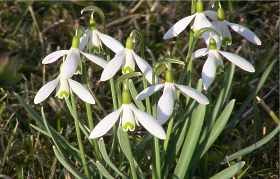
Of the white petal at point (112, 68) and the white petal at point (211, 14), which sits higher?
the white petal at point (211, 14)

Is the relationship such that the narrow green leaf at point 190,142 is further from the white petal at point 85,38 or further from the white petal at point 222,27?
the white petal at point 85,38

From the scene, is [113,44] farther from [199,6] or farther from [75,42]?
[199,6]

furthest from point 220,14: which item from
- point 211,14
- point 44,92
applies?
point 44,92

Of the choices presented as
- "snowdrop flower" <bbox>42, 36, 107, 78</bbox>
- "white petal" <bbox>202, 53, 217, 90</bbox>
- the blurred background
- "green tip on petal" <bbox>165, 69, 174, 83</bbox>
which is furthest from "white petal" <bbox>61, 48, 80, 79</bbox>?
the blurred background

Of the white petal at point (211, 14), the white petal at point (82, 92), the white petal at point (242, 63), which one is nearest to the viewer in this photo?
the white petal at point (82, 92)

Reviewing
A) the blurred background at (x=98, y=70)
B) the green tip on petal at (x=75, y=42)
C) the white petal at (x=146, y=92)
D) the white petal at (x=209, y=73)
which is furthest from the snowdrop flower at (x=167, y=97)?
the blurred background at (x=98, y=70)

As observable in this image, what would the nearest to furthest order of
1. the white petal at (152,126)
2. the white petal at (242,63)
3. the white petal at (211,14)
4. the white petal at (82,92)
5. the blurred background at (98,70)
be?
the white petal at (152,126) < the white petal at (82,92) < the white petal at (242,63) < the white petal at (211,14) < the blurred background at (98,70)

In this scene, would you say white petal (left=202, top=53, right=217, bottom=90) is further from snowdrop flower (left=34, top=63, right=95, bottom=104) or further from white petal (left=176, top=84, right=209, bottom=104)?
snowdrop flower (left=34, top=63, right=95, bottom=104)
